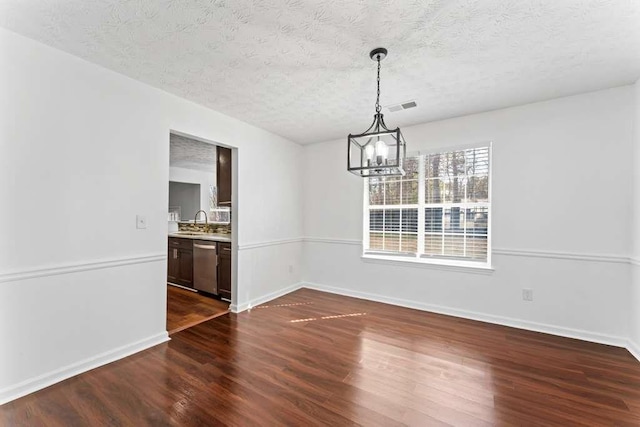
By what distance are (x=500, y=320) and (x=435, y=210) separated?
61.7 inches

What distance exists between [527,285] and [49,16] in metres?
4.98

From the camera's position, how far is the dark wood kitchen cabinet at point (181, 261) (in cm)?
471

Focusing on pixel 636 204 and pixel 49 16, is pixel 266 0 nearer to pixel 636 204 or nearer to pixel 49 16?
pixel 49 16

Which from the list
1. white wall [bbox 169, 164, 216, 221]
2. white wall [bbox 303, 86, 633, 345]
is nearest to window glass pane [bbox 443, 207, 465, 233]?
white wall [bbox 303, 86, 633, 345]

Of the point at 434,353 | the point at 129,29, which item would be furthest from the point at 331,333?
the point at 129,29

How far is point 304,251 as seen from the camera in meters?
5.05

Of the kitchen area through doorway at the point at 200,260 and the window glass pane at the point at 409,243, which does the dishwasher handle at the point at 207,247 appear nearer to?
the kitchen area through doorway at the point at 200,260

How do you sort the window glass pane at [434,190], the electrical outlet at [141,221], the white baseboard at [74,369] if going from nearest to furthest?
1. the white baseboard at [74,369]
2. the electrical outlet at [141,221]
3. the window glass pane at [434,190]

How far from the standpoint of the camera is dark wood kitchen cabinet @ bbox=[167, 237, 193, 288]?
471cm

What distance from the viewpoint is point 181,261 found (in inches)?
192

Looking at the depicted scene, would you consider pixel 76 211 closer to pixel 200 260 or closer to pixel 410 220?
pixel 200 260

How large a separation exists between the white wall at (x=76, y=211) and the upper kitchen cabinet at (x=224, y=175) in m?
0.97

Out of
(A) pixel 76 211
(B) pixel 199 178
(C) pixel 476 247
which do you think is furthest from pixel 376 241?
(B) pixel 199 178

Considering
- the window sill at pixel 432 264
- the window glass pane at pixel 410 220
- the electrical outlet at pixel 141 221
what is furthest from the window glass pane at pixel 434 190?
the electrical outlet at pixel 141 221
